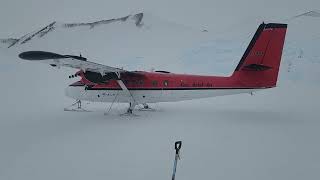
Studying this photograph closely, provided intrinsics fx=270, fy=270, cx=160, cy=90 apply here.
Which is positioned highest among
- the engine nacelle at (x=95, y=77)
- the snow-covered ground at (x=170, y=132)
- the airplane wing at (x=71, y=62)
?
the airplane wing at (x=71, y=62)

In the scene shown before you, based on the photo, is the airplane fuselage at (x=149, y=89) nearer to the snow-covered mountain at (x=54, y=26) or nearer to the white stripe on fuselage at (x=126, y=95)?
the white stripe on fuselage at (x=126, y=95)

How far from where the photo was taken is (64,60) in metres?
9.71

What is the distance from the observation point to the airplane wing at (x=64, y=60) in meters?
8.56

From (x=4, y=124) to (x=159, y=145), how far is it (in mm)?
6252

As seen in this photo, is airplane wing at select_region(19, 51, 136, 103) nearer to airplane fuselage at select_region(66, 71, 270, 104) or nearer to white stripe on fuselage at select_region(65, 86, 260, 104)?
white stripe on fuselage at select_region(65, 86, 260, 104)

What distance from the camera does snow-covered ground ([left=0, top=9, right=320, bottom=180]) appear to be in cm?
577

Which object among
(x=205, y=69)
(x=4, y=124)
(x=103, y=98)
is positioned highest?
(x=205, y=69)

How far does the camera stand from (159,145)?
24.7ft

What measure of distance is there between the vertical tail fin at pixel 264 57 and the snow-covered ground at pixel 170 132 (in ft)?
4.99

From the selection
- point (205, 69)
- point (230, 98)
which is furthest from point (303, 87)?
point (205, 69)

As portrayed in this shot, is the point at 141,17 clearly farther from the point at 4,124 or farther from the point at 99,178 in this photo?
the point at 99,178

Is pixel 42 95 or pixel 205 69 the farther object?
pixel 205 69

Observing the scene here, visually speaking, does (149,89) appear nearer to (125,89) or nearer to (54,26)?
(125,89)

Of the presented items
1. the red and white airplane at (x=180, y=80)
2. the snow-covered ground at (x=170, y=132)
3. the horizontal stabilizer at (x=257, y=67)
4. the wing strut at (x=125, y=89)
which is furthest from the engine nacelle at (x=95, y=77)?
the horizontal stabilizer at (x=257, y=67)
